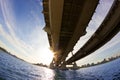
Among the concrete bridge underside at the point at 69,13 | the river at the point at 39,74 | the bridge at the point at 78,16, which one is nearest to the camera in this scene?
the concrete bridge underside at the point at 69,13

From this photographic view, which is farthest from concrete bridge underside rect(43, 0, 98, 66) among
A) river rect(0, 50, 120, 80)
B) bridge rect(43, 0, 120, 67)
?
river rect(0, 50, 120, 80)

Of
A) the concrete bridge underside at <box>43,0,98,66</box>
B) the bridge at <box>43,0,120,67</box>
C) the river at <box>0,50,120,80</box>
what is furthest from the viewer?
the river at <box>0,50,120,80</box>

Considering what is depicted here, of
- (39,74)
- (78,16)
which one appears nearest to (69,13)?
(78,16)

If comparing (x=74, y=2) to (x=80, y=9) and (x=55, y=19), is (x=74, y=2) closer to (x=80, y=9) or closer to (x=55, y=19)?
(x=80, y=9)

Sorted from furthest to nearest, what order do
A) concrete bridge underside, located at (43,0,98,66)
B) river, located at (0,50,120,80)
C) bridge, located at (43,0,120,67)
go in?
river, located at (0,50,120,80) < bridge, located at (43,0,120,67) < concrete bridge underside, located at (43,0,98,66)

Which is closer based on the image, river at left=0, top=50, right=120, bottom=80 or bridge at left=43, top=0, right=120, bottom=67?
bridge at left=43, top=0, right=120, bottom=67

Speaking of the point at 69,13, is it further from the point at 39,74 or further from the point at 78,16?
the point at 39,74

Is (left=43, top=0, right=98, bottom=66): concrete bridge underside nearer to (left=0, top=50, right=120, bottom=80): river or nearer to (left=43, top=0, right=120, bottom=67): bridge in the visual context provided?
(left=43, top=0, right=120, bottom=67): bridge

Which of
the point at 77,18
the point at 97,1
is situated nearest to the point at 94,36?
the point at 77,18

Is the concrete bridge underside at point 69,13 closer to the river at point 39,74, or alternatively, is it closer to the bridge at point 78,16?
the bridge at point 78,16

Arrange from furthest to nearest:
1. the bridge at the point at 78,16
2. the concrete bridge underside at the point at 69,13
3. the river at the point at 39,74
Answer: the river at the point at 39,74, the bridge at the point at 78,16, the concrete bridge underside at the point at 69,13

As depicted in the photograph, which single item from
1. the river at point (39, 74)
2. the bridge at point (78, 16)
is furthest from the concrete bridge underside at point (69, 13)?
the river at point (39, 74)
